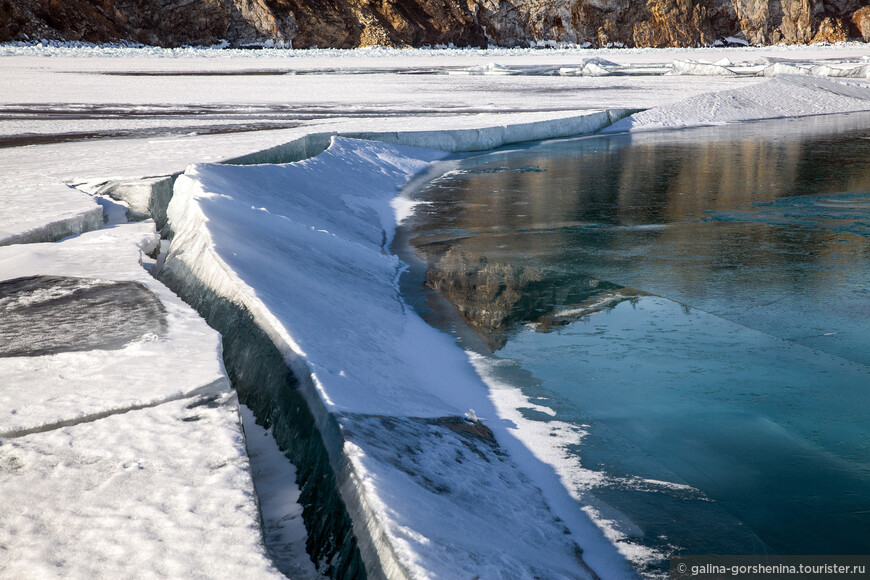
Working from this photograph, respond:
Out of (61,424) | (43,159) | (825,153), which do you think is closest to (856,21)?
(825,153)

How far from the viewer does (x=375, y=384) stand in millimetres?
2447

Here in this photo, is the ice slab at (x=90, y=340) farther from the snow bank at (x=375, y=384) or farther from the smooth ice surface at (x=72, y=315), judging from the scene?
the snow bank at (x=375, y=384)

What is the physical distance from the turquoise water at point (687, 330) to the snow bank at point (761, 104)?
467cm

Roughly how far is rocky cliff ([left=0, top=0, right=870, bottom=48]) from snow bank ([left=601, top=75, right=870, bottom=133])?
29.2 metres

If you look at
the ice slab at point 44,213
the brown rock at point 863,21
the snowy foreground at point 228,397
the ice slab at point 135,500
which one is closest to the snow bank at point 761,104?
the snowy foreground at point 228,397

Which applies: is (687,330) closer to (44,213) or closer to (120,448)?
(120,448)

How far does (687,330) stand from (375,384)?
1.49m

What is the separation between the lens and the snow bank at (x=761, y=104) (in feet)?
38.1

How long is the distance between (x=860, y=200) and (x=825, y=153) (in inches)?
112

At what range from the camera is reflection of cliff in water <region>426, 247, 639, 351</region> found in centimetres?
356

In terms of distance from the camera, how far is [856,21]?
48.8 metres

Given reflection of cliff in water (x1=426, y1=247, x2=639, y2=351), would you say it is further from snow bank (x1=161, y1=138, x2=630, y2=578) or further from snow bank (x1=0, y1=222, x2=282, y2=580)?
snow bank (x1=0, y1=222, x2=282, y2=580)

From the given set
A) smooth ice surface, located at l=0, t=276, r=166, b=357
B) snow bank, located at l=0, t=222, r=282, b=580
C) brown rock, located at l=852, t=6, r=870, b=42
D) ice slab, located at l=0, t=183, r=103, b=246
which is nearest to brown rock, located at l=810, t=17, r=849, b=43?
brown rock, located at l=852, t=6, r=870, b=42

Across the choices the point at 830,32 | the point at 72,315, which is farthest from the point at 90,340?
the point at 830,32
